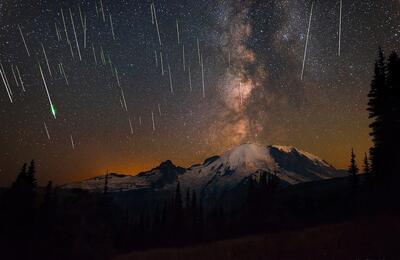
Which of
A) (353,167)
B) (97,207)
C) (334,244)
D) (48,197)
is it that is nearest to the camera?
(334,244)

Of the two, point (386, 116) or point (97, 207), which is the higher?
point (386, 116)

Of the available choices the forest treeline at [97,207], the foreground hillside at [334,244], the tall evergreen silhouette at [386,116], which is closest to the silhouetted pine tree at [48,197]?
the forest treeline at [97,207]

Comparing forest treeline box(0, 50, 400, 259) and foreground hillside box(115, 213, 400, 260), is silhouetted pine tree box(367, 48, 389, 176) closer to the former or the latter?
forest treeline box(0, 50, 400, 259)

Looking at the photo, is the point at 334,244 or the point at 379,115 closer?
the point at 334,244

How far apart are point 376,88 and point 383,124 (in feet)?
11.6

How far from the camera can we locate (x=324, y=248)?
1257 cm

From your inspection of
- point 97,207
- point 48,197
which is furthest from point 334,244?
point 48,197

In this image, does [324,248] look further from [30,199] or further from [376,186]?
[30,199]

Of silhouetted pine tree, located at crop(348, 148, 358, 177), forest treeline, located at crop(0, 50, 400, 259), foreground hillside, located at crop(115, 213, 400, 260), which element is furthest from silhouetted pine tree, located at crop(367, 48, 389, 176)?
silhouetted pine tree, located at crop(348, 148, 358, 177)

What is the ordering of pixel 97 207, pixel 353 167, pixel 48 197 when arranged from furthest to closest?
pixel 353 167 < pixel 48 197 < pixel 97 207

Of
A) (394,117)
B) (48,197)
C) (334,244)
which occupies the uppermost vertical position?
(394,117)

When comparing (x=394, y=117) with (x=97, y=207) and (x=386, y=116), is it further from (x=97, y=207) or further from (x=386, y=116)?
(x=97, y=207)

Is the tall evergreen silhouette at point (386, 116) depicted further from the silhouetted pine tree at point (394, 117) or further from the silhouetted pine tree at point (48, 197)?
the silhouetted pine tree at point (48, 197)

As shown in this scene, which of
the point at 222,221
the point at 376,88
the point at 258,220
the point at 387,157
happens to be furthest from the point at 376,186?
the point at 222,221
